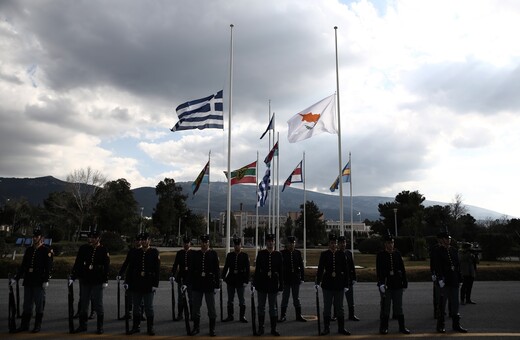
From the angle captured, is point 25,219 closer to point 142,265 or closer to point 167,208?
point 167,208

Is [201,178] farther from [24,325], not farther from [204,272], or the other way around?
[24,325]

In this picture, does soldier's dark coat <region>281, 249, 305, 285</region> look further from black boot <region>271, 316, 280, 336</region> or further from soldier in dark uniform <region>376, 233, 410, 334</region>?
soldier in dark uniform <region>376, 233, 410, 334</region>

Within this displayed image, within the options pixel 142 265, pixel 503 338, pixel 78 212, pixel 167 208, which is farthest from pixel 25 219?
pixel 503 338

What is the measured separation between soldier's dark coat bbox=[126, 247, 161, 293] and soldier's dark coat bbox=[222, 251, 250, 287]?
236 cm

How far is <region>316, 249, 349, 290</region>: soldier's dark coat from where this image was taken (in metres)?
9.27

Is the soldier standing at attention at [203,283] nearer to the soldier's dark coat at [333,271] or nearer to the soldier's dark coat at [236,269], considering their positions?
the soldier's dark coat at [236,269]

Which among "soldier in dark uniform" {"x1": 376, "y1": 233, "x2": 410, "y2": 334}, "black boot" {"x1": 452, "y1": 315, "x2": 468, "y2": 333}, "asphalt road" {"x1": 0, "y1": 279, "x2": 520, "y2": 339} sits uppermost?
"soldier in dark uniform" {"x1": 376, "y1": 233, "x2": 410, "y2": 334}

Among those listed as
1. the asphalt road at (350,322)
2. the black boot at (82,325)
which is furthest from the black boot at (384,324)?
the black boot at (82,325)

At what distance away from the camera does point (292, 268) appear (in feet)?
36.6

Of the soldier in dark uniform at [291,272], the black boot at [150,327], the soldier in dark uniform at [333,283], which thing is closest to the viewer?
the black boot at [150,327]

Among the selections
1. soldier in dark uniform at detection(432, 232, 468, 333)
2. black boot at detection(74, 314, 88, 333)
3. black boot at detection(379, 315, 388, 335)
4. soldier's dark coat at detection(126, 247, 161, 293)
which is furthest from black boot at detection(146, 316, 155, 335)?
soldier in dark uniform at detection(432, 232, 468, 333)

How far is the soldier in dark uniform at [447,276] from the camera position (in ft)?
30.4

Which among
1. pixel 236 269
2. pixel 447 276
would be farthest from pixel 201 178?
pixel 447 276

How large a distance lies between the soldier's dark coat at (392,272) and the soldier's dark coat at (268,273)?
7.56 ft
